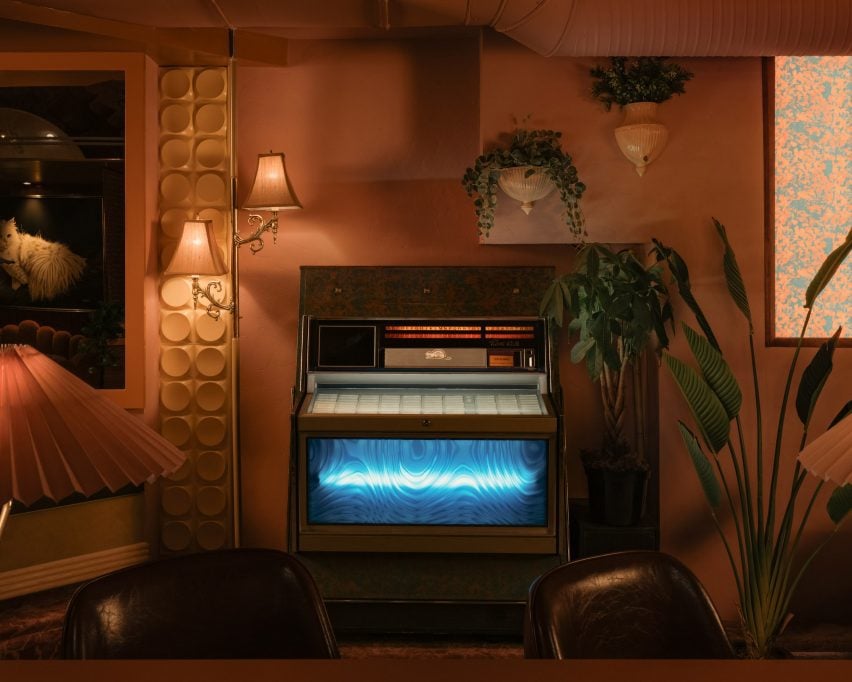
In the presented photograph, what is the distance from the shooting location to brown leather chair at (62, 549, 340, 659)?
170 cm

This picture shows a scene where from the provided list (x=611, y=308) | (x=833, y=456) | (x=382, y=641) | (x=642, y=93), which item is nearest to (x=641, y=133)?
(x=642, y=93)

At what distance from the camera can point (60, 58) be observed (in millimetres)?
3893

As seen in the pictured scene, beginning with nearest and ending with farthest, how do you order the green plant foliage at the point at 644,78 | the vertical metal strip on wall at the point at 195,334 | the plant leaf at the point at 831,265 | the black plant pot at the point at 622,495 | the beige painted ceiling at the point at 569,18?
1. the beige painted ceiling at the point at 569,18
2. the plant leaf at the point at 831,265
3. the black plant pot at the point at 622,495
4. the green plant foliage at the point at 644,78
5. the vertical metal strip on wall at the point at 195,334

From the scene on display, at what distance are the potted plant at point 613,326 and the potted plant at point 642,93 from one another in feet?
1.49

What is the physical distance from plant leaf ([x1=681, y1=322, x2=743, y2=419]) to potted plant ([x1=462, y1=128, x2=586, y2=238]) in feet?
2.40

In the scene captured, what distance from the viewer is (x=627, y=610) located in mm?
1861

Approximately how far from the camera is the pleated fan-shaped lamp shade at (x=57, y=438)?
1180mm

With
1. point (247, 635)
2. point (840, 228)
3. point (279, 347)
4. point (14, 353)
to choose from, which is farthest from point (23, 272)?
point (840, 228)

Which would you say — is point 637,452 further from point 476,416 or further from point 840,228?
point 840,228

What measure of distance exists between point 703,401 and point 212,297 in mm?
2175

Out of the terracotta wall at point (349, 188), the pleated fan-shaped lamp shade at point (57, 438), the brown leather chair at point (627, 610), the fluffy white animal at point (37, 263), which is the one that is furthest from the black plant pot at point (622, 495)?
the pleated fan-shaped lamp shade at point (57, 438)

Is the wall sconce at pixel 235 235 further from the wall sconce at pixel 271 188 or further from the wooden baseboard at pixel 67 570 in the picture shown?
the wooden baseboard at pixel 67 570

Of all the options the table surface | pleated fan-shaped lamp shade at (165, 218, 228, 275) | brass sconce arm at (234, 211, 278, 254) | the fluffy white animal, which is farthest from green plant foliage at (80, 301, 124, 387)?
the table surface

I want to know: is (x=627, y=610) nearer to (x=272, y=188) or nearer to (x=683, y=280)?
(x=683, y=280)
